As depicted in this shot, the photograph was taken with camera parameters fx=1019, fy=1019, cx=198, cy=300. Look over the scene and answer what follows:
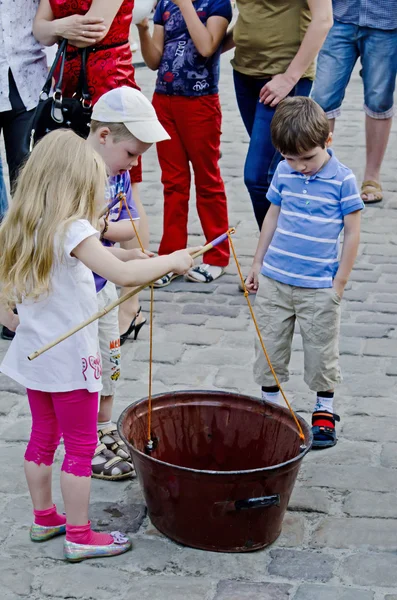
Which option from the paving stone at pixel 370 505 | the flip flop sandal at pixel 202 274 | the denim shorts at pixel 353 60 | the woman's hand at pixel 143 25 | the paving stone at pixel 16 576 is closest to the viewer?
the paving stone at pixel 16 576

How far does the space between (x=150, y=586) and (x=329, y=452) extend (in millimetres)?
1112

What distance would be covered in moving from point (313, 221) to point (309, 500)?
1.02 meters

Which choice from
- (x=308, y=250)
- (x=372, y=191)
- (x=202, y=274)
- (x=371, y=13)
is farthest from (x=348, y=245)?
(x=372, y=191)

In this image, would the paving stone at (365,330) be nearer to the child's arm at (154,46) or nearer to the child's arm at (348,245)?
the child's arm at (348,245)

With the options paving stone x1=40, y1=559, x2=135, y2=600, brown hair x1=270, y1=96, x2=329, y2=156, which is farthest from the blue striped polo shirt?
paving stone x1=40, y1=559, x2=135, y2=600

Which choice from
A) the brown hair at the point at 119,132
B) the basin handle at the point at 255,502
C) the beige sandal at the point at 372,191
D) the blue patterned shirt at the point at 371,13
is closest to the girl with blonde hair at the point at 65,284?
the basin handle at the point at 255,502

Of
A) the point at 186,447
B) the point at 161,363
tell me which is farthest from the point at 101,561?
the point at 161,363

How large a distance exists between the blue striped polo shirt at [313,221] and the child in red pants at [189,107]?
1633 millimetres

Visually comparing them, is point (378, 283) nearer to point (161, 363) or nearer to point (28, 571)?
point (161, 363)

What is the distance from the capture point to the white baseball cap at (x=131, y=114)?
361 cm

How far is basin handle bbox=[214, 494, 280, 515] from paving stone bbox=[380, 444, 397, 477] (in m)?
0.80

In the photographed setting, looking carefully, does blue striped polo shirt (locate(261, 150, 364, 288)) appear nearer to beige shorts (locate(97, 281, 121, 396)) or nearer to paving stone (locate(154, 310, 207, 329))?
beige shorts (locate(97, 281, 121, 396))

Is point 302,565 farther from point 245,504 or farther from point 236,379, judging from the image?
point 236,379

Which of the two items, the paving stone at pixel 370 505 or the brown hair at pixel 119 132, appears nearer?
the paving stone at pixel 370 505
